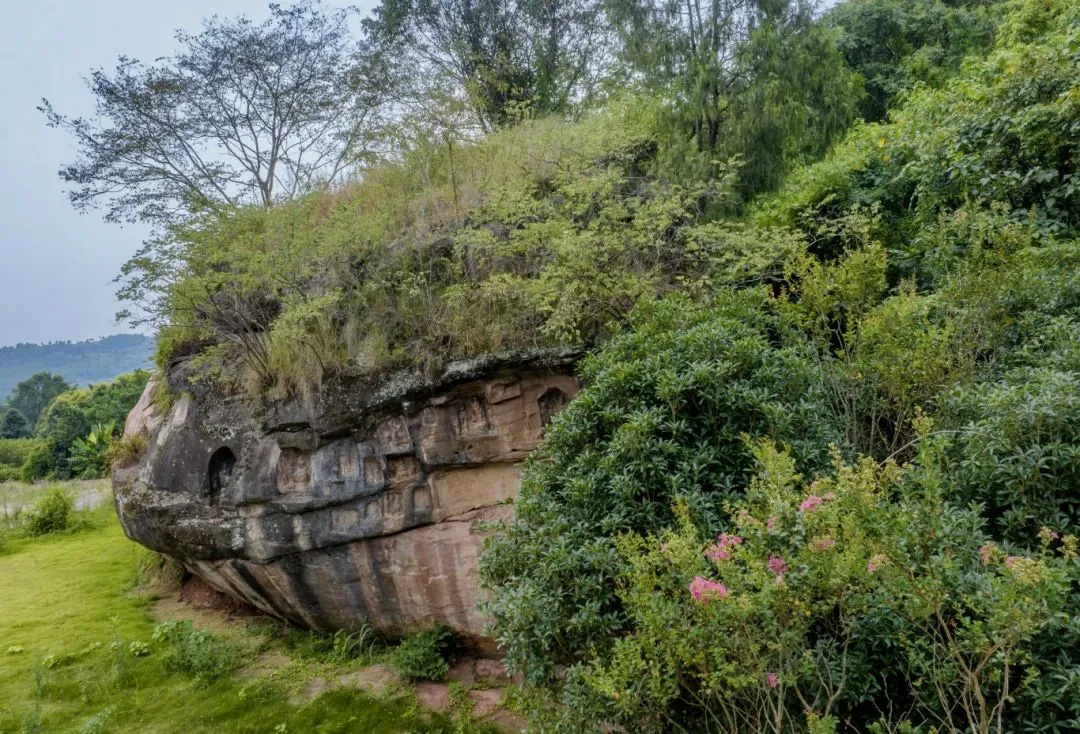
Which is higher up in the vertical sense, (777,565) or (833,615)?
(777,565)

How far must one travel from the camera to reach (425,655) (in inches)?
262

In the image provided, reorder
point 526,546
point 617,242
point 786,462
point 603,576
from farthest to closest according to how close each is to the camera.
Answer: point 617,242 < point 526,546 < point 603,576 < point 786,462

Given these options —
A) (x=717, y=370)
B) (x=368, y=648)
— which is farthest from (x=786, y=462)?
(x=368, y=648)

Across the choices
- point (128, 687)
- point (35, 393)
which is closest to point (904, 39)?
point (128, 687)

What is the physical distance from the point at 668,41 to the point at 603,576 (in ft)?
22.6

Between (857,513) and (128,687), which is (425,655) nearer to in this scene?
(128,687)

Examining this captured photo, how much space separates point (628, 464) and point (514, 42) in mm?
11150

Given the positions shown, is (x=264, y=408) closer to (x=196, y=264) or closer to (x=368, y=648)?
(x=196, y=264)

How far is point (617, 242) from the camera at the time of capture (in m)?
5.94

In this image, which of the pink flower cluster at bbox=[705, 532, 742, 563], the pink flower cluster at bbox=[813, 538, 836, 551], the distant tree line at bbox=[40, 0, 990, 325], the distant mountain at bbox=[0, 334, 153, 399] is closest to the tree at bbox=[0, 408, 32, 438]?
the distant tree line at bbox=[40, 0, 990, 325]

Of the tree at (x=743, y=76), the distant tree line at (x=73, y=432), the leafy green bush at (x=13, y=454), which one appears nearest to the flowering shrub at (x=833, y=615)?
the tree at (x=743, y=76)

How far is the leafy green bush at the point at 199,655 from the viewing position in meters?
7.17

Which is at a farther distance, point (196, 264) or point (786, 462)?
point (196, 264)

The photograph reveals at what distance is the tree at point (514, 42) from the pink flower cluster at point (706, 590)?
10867mm
